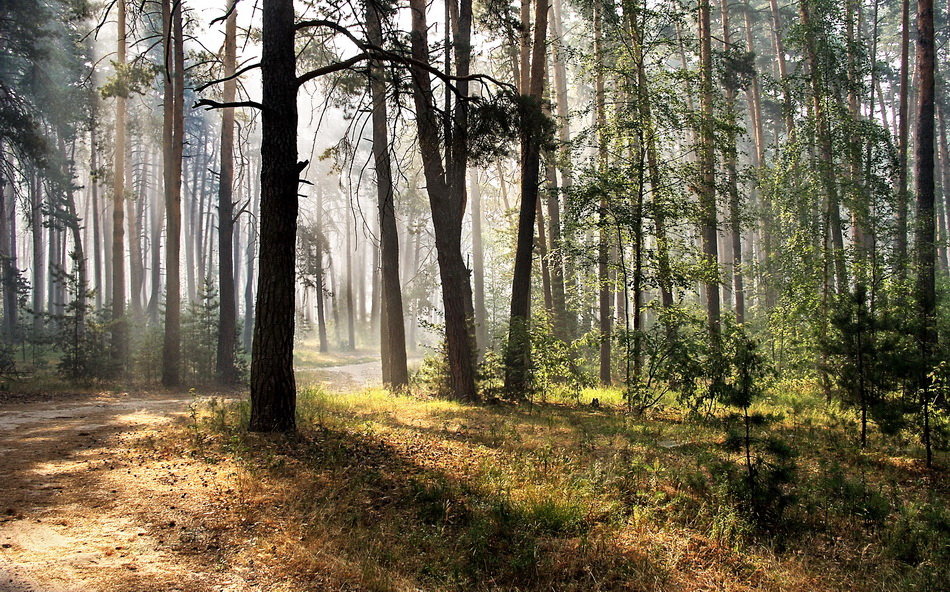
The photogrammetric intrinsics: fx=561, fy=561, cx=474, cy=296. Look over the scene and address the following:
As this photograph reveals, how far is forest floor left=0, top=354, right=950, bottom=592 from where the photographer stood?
12.6 feet

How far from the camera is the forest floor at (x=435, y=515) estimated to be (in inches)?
151

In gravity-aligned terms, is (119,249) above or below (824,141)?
below

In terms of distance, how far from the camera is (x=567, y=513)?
4715 millimetres

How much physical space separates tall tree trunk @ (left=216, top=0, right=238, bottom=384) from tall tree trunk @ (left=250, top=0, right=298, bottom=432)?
1114 centimetres

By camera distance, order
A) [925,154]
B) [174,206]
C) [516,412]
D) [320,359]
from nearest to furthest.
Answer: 1. [516,412]
2. [925,154]
3. [174,206]
4. [320,359]

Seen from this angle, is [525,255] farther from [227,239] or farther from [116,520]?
[227,239]

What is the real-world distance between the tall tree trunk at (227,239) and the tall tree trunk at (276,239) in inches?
439

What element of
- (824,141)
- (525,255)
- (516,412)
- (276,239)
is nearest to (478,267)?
(525,255)

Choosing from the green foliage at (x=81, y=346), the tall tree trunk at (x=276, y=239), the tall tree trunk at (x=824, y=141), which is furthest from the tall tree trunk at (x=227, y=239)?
the tall tree trunk at (x=824, y=141)

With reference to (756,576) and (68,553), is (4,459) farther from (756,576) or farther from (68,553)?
(756,576)

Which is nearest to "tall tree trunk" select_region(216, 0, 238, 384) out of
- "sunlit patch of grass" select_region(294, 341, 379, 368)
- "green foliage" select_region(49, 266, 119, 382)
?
"green foliage" select_region(49, 266, 119, 382)

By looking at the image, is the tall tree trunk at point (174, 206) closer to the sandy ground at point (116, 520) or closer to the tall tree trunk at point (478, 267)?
the sandy ground at point (116, 520)

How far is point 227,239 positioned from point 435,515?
49.8ft

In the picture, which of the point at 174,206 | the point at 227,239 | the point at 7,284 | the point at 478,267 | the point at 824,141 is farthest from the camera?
the point at 478,267
